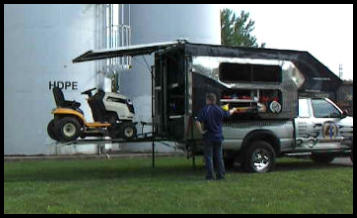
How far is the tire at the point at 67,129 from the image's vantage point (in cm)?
1271

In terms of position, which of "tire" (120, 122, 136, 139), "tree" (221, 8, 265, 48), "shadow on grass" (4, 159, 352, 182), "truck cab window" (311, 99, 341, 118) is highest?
"tree" (221, 8, 265, 48)

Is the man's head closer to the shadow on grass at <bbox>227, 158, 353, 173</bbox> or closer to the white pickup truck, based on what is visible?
the white pickup truck

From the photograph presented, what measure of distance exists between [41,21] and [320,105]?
405 inches

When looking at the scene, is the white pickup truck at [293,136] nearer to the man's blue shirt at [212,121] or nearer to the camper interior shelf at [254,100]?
the camper interior shelf at [254,100]

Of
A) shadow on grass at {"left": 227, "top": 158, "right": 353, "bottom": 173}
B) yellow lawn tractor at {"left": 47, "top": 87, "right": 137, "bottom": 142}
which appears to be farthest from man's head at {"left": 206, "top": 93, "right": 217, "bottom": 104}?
yellow lawn tractor at {"left": 47, "top": 87, "right": 137, "bottom": 142}

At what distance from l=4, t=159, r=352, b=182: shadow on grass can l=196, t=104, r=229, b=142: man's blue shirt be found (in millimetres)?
894

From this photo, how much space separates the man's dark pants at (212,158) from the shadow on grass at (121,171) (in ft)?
1.13

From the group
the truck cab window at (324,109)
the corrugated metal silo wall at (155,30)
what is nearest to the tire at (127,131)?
the truck cab window at (324,109)

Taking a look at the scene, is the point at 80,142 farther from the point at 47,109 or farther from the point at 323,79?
the point at 47,109

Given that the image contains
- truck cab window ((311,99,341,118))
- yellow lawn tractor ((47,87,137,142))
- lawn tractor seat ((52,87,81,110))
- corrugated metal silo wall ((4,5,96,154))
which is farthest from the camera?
corrugated metal silo wall ((4,5,96,154))

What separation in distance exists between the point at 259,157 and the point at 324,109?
2215 mm

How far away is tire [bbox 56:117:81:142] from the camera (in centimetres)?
1271
